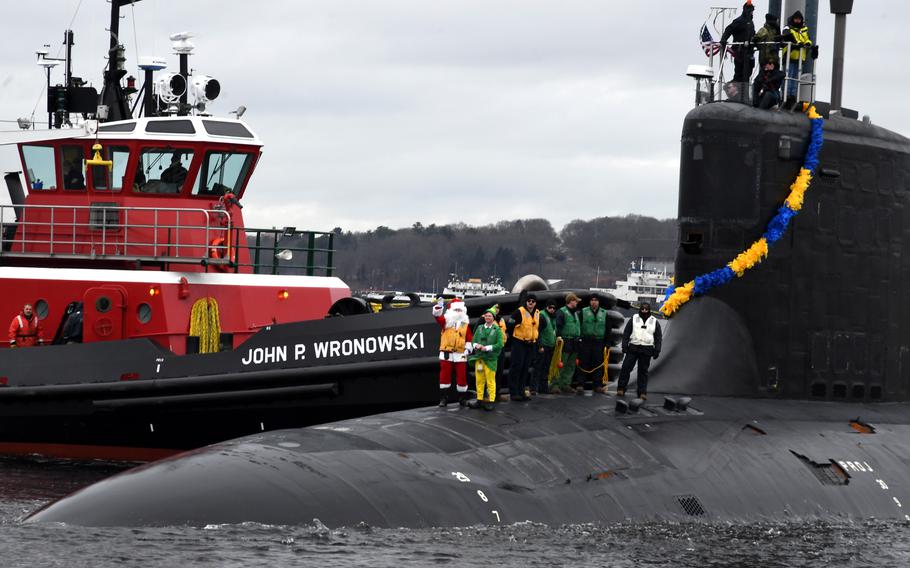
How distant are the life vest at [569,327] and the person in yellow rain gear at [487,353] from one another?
1.65 metres

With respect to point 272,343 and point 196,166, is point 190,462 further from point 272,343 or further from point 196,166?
point 196,166

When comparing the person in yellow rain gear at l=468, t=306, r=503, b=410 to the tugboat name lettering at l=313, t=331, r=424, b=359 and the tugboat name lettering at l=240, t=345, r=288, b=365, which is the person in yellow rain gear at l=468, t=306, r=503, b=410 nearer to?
the tugboat name lettering at l=313, t=331, r=424, b=359

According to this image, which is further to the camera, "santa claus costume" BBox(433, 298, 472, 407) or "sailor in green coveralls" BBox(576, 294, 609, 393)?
"sailor in green coveralls" BBox(576, 294, 609, 393)

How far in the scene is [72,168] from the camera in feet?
78.7

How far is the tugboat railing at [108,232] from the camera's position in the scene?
2303cm

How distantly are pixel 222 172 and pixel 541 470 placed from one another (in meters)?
12.6

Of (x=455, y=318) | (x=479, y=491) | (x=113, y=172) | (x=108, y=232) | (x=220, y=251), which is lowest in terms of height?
(x=479, y=491)

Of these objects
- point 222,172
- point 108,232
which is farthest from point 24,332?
point 222,172

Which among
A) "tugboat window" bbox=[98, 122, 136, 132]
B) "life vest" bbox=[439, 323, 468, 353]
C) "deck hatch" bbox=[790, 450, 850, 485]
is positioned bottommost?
"deck hatch" bbox=[790, 450, 850, 485]

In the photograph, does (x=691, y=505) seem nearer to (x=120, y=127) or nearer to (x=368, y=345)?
(x=368, y=345)

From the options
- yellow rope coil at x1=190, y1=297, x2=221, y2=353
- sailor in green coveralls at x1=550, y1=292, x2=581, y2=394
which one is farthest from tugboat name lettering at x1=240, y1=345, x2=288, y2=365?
sailor in green coveralls at x1=550, y1=292, x2=581, y2=394

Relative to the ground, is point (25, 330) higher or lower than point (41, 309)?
lower

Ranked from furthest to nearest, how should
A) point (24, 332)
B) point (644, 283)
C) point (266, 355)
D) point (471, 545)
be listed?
point (644, 283) → point (24, 332) → point (266, 355) → point (471, 545)

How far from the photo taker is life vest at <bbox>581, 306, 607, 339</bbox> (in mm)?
16938
